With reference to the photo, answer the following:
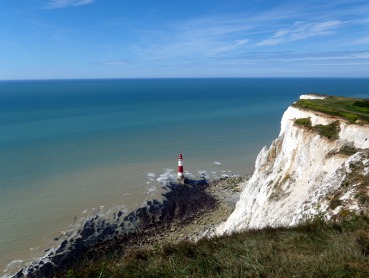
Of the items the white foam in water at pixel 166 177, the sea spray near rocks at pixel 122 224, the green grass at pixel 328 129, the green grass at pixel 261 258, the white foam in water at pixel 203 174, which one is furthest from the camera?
the white foam in water at pixel 203 174

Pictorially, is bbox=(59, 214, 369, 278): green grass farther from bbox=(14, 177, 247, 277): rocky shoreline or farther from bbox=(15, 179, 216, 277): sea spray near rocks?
bbox=(15, 179, 216, 277): sea spray near rocks

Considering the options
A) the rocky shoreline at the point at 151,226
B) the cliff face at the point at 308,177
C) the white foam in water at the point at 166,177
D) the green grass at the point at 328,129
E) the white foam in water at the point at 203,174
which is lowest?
the rocky shoreline at the point at 151,226

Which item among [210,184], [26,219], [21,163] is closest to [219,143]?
[210,184]

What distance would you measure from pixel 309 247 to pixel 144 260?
14.5 feet

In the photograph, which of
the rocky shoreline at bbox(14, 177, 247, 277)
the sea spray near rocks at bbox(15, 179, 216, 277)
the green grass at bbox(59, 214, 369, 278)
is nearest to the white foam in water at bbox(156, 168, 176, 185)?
the sea spray near rocks at bbox(15, 179, 216, 277)

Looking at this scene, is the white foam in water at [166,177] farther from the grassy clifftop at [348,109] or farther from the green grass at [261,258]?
the green grass at [261,258]

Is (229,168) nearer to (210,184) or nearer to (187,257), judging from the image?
(210,184)

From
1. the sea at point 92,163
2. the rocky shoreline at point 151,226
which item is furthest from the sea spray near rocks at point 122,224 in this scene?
the sea at point 92,163

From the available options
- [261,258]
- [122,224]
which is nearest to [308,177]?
[261,258]

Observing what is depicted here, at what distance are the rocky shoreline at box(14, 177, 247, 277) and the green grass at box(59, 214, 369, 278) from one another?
12.3 m

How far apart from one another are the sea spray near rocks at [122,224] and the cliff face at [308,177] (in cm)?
713

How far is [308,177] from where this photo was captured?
60.2ft

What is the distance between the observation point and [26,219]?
28359mm

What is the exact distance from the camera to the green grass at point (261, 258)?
7.24m
